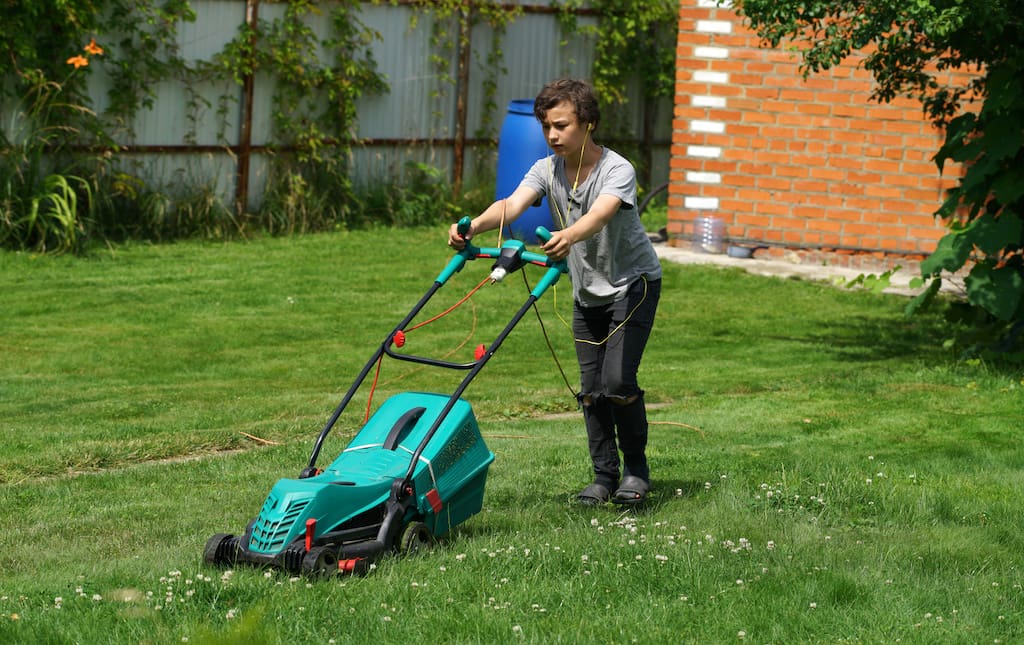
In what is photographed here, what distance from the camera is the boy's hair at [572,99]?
599 cm

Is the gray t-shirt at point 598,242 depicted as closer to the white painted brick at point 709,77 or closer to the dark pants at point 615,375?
the dark pants at point 615,375

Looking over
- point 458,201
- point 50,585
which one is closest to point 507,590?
point 50,585

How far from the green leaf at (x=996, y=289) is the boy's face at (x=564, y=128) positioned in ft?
15.2

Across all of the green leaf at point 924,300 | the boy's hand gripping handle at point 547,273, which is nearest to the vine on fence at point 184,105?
the green leaf at point 924,300

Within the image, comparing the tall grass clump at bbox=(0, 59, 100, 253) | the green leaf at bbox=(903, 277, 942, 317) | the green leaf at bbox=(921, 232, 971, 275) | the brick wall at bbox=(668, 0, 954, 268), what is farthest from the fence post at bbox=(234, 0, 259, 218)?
the green leaf at bbox=(921, 232, 971, 275)

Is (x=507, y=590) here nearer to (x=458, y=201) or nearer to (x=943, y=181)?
(x=943, y=181)

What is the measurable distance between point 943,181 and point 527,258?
917cm

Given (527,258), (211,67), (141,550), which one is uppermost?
(211,67)

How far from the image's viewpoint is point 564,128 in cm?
599

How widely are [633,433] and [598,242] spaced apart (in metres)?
0.85

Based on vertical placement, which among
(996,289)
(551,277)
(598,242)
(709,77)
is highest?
(709,77)

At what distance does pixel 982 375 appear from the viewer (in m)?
9.59

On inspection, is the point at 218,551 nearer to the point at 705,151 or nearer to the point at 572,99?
the point at 572,99

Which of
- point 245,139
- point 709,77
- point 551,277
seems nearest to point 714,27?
point 709,77
